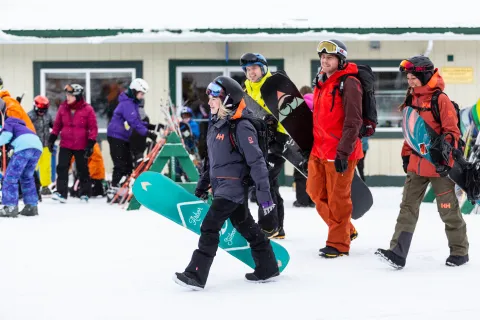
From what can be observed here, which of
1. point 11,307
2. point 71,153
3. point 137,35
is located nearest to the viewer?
point 11,307

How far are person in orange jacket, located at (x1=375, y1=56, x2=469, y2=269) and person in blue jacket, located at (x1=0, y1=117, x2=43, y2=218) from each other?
4.89m

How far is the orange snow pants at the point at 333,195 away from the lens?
644 centimetres

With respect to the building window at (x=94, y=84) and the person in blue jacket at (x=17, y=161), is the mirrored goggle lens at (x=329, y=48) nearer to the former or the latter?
the person in blue jacket at (x=17, y=161)

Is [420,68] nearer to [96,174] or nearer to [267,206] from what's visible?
[267,206]

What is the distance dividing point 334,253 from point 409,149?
1.05m

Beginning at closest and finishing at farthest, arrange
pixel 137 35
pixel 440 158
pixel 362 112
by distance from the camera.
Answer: pixel 440 158 < pixel 362 112 < pixel 137 35

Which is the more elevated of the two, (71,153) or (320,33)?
(320,33)

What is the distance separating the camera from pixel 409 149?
6.17m

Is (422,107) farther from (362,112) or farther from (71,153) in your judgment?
(71,153)

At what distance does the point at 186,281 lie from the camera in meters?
5.16

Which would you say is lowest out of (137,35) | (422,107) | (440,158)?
(440,158)

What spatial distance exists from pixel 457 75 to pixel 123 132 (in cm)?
619
